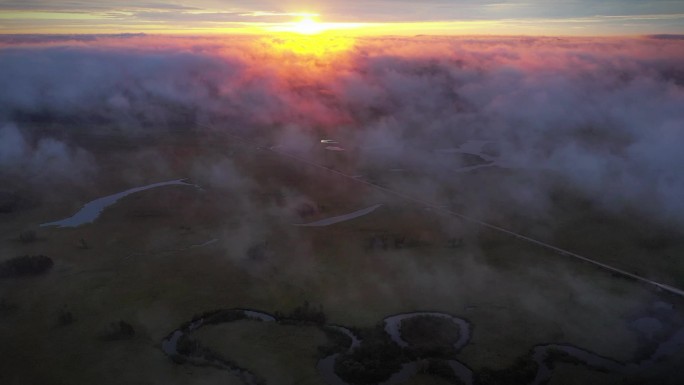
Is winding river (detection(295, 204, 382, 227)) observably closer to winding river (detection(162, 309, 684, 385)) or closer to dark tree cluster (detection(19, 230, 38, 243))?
winding river (detection(162, 309, 684, 385))

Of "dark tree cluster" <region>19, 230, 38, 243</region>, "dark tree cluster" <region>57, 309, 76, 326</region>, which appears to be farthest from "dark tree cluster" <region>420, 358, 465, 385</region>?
"dark tree cluster" <region>19, 230, 38, 243</region>

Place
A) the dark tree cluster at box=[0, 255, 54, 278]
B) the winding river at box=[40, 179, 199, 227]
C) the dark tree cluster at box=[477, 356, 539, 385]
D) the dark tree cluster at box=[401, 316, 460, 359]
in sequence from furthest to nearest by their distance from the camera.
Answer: the winding river at box=[40, 179, 199, 227] → the dark tree cluster at box=[0, 255, 54, 278] → the dark tree cluster at box=[401, 316, 460, 359] → the dark tree cluster at box=[477, 356, 539, 385]

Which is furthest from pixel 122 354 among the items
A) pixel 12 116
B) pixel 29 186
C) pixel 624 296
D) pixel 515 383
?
pixel 12 116

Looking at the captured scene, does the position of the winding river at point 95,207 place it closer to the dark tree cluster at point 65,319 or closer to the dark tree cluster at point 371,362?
the dark tree cluster at point 65,319

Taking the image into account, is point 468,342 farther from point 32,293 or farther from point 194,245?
point 32,293

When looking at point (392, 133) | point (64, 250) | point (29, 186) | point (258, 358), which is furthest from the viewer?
point (392, 133)

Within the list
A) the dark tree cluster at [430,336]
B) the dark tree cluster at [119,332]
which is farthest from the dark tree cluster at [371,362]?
the dark tree cluster at [119,332]

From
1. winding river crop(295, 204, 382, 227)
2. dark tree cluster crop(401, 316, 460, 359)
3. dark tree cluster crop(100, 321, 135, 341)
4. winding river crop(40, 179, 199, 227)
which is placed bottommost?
winding river crop(40, 179, 199, 227)

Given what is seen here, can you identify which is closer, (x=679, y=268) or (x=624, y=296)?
(x=624, y=296)
